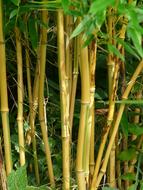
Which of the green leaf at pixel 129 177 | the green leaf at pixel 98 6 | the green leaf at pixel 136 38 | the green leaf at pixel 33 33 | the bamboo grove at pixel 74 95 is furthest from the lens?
the green leaf at pixel 129 177

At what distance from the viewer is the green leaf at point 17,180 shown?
1.04 m

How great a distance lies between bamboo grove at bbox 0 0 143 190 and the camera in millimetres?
942

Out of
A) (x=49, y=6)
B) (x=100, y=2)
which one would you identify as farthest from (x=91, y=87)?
(x=100, y=2)

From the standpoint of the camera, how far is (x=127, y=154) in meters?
1.20

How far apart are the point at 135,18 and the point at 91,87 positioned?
295mm

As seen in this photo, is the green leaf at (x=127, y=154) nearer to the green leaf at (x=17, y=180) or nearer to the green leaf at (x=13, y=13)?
the green leaf at (x=17, y=180)

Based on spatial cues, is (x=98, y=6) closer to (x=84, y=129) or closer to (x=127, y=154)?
(x=84, y=129)

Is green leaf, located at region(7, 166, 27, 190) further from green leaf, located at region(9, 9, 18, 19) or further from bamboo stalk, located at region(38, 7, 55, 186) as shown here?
green leaf, located at region(9, 9, 18, 19)

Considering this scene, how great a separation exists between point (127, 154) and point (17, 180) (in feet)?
1.08

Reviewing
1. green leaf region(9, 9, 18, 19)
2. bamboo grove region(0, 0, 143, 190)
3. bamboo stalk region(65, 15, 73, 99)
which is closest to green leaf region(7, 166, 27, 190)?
bamboo grove region(0, 0, 143, 190)

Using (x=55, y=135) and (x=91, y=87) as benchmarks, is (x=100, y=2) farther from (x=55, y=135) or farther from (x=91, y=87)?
(x=55, y=135)

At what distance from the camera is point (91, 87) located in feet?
3.36

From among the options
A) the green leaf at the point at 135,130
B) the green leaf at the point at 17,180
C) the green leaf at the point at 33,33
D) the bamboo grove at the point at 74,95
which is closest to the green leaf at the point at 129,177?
the bamboo grove at the point at 74,95

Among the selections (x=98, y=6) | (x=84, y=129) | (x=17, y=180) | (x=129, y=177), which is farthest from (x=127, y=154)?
(x=98, y=6)
